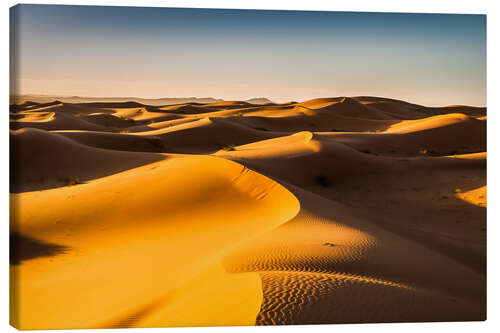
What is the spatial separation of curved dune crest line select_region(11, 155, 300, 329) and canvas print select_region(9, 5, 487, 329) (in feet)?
0.11

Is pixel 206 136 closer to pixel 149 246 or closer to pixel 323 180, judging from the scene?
pixel 323 180

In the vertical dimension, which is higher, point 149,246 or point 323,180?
point 323,180

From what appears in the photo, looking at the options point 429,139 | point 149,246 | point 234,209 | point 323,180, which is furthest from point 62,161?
point 429,139

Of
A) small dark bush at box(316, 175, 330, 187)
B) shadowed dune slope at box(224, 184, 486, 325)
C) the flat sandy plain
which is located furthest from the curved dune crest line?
small dark bush at box(316, 175, 330, 187)

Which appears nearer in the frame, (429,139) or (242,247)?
(242,247)

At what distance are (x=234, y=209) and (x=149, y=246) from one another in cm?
201

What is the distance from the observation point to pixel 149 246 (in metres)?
7.30

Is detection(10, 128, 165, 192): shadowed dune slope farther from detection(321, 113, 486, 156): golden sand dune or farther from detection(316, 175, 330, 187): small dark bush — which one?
detection(321, 113, 486, 156): golden sand dune

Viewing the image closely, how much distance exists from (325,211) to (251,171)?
2462mm

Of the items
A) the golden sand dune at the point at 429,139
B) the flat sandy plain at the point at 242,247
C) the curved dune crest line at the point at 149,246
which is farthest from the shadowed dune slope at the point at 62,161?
the golden sand dune at the point at 429,139

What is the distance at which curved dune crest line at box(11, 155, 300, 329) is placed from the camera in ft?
15.9

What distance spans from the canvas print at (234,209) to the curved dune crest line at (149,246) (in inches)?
1.3

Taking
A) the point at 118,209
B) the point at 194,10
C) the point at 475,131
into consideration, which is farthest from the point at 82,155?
the point at 475,131

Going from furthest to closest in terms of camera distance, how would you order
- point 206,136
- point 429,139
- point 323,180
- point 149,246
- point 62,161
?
point 206,136 → point 429,139 → point 62,161 → point 323,180 → point 149,246
